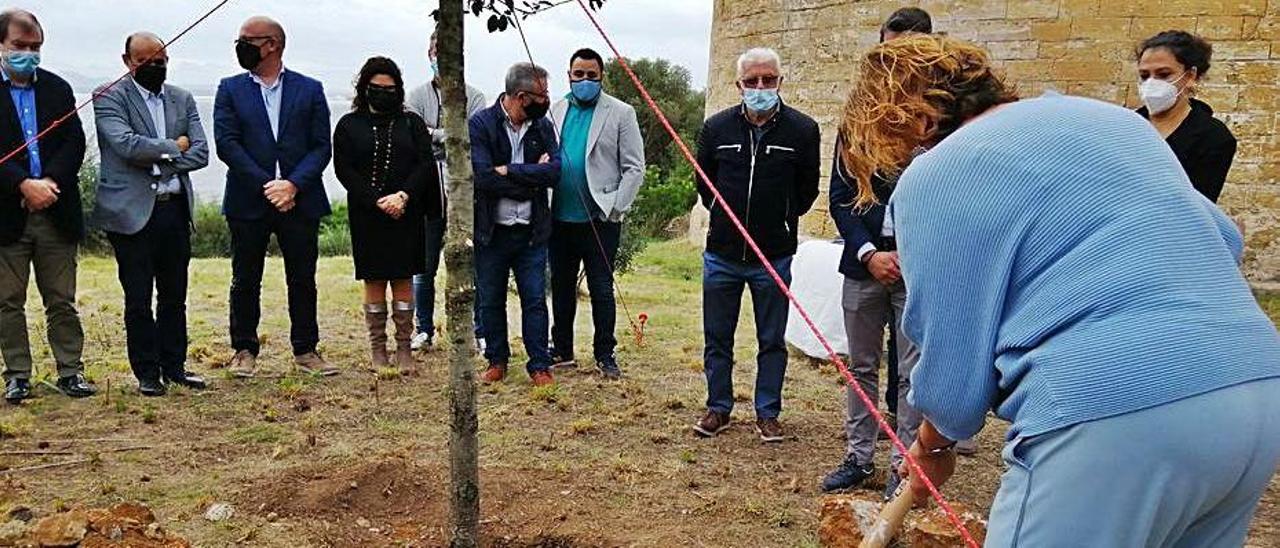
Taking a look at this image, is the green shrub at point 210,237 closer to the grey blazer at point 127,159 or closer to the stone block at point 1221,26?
the grey blazer at point 127,159

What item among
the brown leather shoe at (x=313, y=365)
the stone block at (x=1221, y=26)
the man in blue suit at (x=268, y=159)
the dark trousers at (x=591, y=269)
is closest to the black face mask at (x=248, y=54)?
the man in blue suit at (x=268, y=159)

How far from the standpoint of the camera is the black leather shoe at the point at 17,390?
5.81m

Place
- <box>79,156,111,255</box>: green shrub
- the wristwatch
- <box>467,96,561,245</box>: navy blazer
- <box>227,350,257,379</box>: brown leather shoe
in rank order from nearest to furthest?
the wristwatch → <box>467,96,561,245</box>: navy blazer → <box>227,350,257,379</box>: brown leather shoe → <box>79,156,111,255</box>: green shrub

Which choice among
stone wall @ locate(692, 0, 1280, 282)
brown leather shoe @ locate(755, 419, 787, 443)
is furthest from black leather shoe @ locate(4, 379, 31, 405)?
stone wall @ locate(692, 0, 1280, 282)

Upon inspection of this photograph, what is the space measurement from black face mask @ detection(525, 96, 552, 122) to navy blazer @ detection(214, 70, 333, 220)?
4.09ft

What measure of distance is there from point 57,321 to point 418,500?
9.14 ft

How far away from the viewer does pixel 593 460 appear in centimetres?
514

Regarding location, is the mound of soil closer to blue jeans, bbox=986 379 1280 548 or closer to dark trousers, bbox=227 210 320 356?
dark trousers, bbox=227 210 320 356

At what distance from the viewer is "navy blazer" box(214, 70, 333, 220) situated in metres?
6.27

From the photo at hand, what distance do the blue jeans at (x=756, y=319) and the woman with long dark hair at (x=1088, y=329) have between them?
10.5 feet

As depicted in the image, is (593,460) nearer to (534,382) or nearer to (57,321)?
(534,382)

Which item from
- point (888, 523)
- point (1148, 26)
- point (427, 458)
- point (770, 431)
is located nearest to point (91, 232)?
point (427, 458)

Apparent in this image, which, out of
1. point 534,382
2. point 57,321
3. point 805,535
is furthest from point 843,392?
point 57,321

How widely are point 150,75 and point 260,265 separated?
4.05 ft
